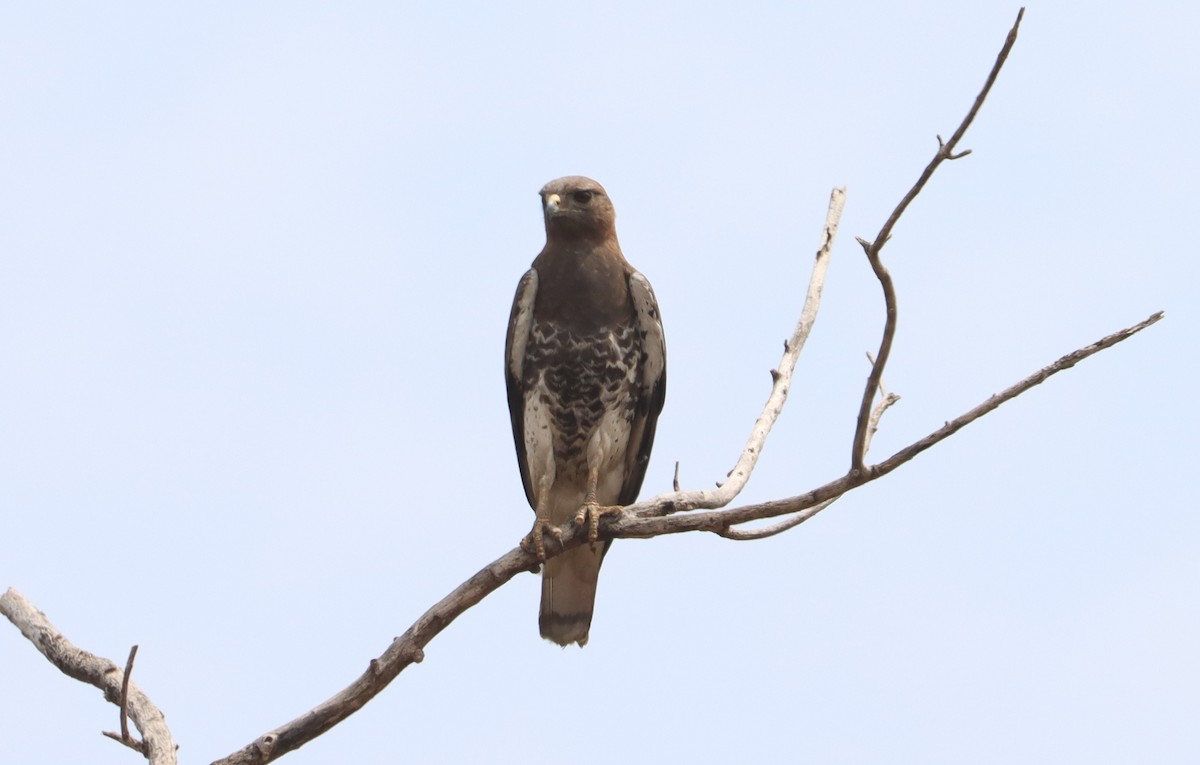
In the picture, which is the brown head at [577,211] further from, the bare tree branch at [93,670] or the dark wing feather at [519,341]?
the bare tree branch at [93,670]

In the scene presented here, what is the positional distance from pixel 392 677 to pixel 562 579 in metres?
2.04

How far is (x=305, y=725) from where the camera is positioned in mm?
5508

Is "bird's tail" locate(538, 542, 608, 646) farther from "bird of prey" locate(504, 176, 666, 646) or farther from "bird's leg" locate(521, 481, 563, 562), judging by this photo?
"bird's leg" locate(521, 481, 563, 562)

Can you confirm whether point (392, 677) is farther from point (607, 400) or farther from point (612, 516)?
point (607, 400)

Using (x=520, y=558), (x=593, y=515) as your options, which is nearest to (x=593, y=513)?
(x=593, y=515)

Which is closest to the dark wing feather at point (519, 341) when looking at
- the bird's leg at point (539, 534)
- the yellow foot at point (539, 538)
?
the bird's leg at point (539, 534)

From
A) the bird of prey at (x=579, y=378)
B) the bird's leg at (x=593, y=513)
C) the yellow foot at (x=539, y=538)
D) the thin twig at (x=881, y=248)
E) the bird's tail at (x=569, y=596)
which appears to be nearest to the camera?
the thin twig at (x=881, y=248)

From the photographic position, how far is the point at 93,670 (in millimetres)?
5836

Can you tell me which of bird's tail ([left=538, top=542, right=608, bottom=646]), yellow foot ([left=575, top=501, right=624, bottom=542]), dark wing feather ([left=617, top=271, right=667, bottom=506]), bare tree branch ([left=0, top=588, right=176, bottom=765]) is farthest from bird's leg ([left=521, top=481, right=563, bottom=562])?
bare tree branch ([left=0, top=588, right=176, bottom=765])

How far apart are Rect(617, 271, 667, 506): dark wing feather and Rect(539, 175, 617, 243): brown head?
1.09 feet

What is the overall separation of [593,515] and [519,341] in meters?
1.20

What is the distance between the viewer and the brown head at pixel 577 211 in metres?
7.58

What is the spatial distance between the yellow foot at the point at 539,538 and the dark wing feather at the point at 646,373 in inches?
36.7

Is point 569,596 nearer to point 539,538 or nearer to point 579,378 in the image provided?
point 539,538
